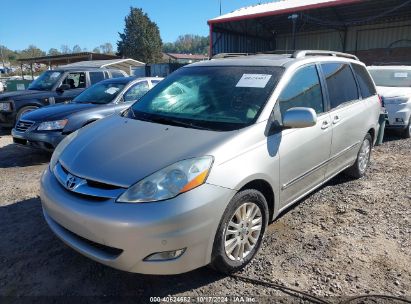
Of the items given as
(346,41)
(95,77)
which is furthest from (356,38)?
(95,77)

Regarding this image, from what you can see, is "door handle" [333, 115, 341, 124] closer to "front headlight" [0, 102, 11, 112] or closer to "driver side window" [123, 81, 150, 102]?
"driver side window" [123, 81, 150, 102]

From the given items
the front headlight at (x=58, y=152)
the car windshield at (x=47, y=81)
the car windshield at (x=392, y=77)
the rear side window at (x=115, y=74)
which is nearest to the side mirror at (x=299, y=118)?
the front headlight at (x=58, y=152)

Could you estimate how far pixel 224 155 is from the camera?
8.78ft

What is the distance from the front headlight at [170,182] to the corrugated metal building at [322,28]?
1687cm

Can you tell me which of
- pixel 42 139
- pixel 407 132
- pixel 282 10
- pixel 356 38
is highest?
pixel 282 10

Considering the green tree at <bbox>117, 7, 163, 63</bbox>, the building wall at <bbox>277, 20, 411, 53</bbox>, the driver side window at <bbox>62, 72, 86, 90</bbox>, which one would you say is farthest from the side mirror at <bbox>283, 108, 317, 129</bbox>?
the green tree at <bbox>117, 7, 163, 63</bbox>

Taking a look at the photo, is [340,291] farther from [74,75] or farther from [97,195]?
[74,75]

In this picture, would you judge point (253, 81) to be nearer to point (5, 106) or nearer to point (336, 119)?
A: point (336, 119)

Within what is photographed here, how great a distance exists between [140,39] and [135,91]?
197ft

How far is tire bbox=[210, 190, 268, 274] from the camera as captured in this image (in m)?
2.66

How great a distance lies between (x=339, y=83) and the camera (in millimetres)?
4340

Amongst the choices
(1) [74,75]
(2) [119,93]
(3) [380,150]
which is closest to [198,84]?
(2) [119,93]

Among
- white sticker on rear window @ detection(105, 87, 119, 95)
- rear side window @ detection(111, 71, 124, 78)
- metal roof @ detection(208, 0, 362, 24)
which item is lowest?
white sticker on rear window @ detection(105, 87, 119, 95)

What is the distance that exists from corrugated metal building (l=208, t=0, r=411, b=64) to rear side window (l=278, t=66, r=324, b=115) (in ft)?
49.3
